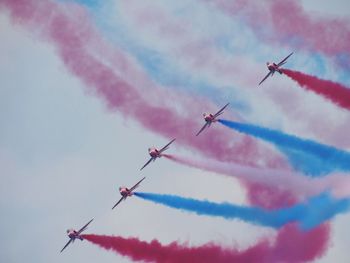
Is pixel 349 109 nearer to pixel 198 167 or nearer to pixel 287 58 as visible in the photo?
pixel 287 58

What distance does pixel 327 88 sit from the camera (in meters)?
58.8

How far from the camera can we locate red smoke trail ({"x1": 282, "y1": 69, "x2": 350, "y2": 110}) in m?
58.2

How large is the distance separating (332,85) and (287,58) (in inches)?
172

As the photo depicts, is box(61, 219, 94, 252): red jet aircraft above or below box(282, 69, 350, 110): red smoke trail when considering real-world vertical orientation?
below

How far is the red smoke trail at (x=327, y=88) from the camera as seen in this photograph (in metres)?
58.2

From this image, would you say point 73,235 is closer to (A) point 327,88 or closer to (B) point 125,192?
(B) point 125,192

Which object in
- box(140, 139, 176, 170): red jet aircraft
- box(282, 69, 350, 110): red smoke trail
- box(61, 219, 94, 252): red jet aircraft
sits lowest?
box(61, 219, 94, 252): red jet aircraft

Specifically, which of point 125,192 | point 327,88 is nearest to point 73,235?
point 125,192

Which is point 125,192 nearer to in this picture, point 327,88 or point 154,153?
point 154,153

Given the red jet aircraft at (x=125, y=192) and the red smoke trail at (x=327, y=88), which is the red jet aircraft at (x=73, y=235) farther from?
the red smoke trail at (x=327, y=88)

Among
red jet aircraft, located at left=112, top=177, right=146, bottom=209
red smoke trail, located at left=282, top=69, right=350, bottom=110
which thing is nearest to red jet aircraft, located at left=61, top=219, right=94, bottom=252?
red jet aircraft, located at left=112, top=177, right=146, bottom=209

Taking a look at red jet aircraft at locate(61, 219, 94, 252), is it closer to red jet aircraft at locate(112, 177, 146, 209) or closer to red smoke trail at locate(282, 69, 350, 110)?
red jet aircraft at locate(112, 177, 146, 209)

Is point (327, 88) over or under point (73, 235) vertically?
over

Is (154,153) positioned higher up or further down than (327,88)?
further down
